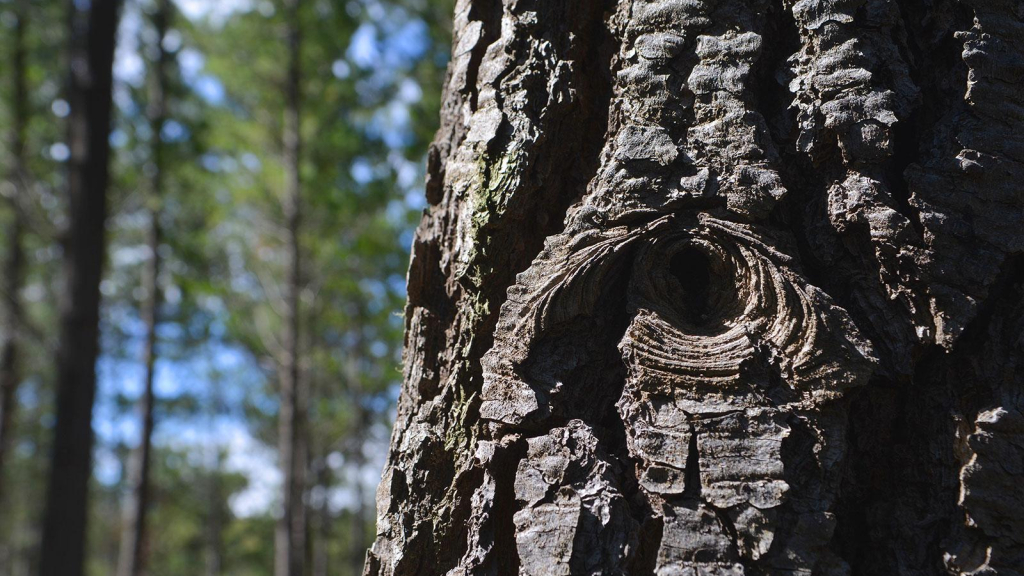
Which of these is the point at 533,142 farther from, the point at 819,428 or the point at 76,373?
the point at 76,373

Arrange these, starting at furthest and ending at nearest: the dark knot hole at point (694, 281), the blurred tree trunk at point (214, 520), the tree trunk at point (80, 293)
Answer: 1. the blurred tree trunk at point (214, 520)
2. the tree trunk at point (80, 293)
3. the dark knot hole at point (694, 281)

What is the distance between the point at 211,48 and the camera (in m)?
10.7

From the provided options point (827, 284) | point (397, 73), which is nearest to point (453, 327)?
point (827, 284)

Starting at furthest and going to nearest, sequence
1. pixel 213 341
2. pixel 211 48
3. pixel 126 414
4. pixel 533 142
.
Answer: pixel 126 414
pixel 213 341
pixel 211 48
pixel 533 142

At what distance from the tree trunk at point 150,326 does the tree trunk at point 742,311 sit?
28.9 ft

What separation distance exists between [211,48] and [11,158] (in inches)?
129

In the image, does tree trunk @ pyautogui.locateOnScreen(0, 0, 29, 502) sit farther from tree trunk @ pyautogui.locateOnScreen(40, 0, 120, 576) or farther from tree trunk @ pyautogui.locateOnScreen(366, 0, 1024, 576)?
tree trunk @ pyautogui.locateOnScreen(366, 0, 1024, 576)

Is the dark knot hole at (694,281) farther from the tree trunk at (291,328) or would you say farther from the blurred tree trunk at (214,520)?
the blurred tree trunk at (214,520)

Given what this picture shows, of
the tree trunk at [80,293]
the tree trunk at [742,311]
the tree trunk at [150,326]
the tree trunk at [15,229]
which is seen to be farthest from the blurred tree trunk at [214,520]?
the tree trunk at [742,311]

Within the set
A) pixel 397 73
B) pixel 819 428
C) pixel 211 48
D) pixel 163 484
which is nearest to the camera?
pixel 819 428

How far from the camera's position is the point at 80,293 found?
207 inches

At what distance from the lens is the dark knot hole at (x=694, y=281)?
1.04 m

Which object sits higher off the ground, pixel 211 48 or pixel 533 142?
pixel 211 48

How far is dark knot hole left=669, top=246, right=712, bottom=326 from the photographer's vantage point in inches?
41.0
